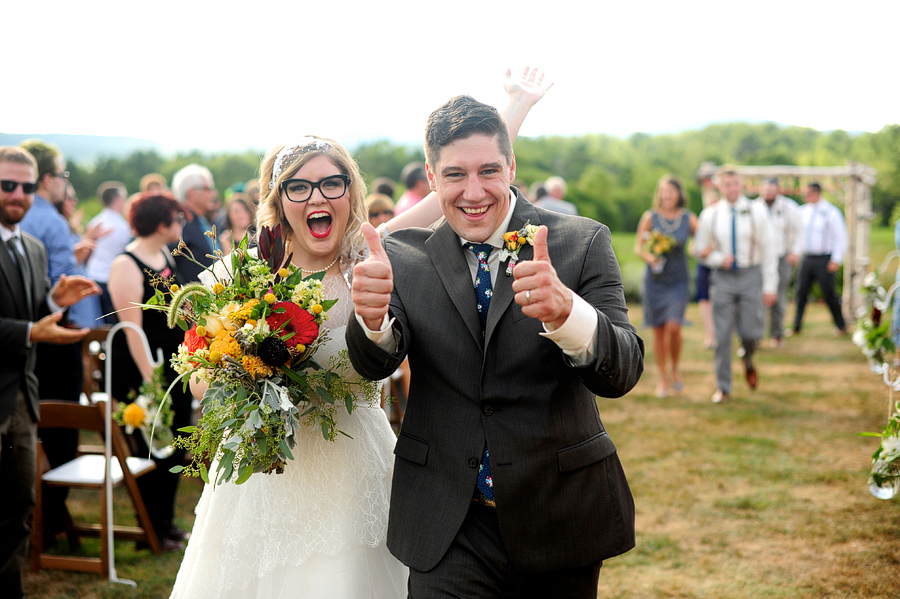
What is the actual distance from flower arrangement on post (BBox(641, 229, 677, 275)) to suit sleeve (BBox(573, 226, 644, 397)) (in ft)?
23.3

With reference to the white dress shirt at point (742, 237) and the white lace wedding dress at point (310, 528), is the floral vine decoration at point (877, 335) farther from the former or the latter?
the white lace wedding dress at point (310, 528)

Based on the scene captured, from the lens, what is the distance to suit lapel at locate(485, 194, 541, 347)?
2.45 meters

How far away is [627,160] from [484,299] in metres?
27.8

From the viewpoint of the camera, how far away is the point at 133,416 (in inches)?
200

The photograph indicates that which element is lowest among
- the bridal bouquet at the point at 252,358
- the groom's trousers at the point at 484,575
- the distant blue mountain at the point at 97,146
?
the groom's trousers at the point at 484,575

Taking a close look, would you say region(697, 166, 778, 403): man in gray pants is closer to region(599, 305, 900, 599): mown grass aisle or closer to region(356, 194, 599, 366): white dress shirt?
region(599, 305, 900, 599): mown grass aisle

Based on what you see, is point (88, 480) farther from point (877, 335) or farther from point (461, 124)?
point (877, 335)

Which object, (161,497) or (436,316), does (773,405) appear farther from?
(436,316)

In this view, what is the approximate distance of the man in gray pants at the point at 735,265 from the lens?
905 cm

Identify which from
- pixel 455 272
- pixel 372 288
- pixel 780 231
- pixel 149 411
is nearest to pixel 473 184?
pixel 455 272

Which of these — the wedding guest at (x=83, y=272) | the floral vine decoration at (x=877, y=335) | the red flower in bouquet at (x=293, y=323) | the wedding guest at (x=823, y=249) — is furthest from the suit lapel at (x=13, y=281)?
the wedding guest at (x=823, y=249)

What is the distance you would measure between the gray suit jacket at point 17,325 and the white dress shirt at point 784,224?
11.4 metres

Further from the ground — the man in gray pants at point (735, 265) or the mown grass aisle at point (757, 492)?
the man in gray pants at point (735, 265)

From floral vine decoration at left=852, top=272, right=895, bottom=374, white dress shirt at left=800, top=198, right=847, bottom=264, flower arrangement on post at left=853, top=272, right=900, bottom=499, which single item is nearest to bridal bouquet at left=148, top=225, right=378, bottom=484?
flower arrangement on post at left=853, top=272, right=900, bottom=499
